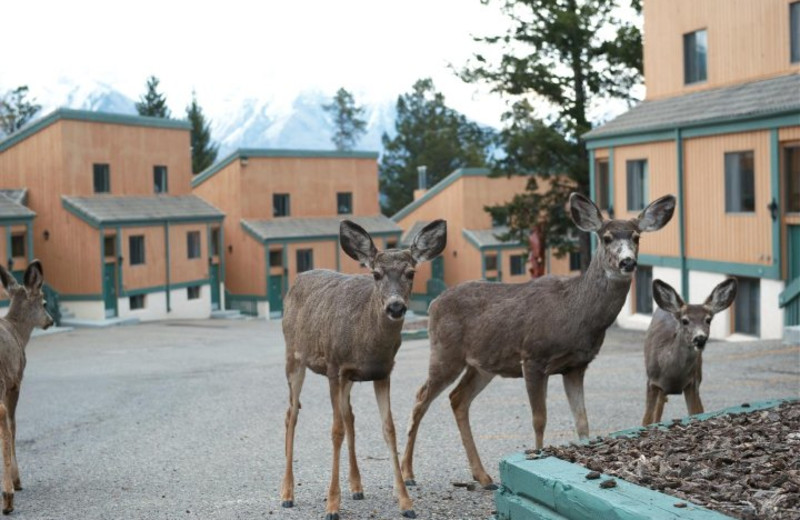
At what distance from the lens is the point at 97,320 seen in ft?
143

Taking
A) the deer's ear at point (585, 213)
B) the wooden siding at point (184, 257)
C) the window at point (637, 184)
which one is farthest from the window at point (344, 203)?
the deer's ear at point (585, 213)

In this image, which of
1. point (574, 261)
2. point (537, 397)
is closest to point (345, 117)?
point (574, 261)

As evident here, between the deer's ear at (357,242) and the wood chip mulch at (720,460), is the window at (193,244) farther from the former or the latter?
the wood chip mulch at (720,460)

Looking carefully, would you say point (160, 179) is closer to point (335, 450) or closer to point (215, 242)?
point (215, 242)

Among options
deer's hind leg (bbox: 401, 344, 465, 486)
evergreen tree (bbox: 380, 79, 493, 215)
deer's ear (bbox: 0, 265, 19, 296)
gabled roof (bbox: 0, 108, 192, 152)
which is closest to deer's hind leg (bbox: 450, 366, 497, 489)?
deer's hind leg (bbox: 401, 344, 465, 486)

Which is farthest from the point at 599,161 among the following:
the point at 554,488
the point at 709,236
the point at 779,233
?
the point at 554,488

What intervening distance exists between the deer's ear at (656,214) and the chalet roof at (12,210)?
35.6m

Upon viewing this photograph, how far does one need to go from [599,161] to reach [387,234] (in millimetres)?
22153

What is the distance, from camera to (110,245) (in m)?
45.0

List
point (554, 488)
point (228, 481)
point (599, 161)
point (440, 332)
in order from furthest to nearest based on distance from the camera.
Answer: point (599, 161)
point (228, 481)
point (440, 332)
point (554, 488)

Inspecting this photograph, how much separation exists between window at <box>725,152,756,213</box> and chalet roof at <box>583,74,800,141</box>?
3.44 feet

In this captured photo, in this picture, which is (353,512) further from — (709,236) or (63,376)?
(709,236)

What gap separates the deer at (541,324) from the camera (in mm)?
8828

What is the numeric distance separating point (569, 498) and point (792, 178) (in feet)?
70.4
